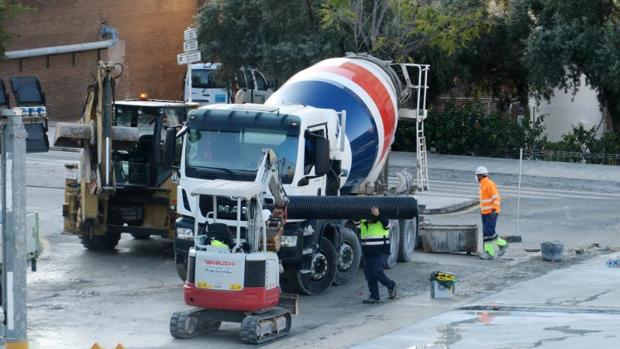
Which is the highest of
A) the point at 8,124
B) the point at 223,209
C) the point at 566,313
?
the point at 8,124

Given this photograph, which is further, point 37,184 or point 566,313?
point 37,184

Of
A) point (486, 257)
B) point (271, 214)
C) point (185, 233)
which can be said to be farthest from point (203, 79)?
point (271, 214)

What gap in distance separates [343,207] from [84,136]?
5.45m

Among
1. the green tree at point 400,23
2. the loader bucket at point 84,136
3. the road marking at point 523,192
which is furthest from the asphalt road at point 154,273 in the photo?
the green tree at point 400,23

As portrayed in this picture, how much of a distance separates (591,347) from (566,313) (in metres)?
2.42

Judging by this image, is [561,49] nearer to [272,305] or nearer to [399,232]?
[399,232]

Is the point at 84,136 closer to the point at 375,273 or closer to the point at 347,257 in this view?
the point at 347,257

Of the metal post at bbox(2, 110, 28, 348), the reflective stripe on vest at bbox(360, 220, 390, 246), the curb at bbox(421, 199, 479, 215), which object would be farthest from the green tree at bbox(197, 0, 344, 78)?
the metal post at bbox(2, 110, 28, 348)

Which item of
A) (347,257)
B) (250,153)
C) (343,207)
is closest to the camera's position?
(343,207)

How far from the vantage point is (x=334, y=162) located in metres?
19.2

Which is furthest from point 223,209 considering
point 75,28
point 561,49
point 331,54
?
point 75,28

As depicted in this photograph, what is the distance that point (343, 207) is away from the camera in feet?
56.4

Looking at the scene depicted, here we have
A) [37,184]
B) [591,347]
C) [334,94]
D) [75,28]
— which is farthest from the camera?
[75,28]

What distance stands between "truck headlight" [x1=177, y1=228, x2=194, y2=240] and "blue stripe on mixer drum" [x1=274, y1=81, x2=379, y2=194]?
3120 millimetres
